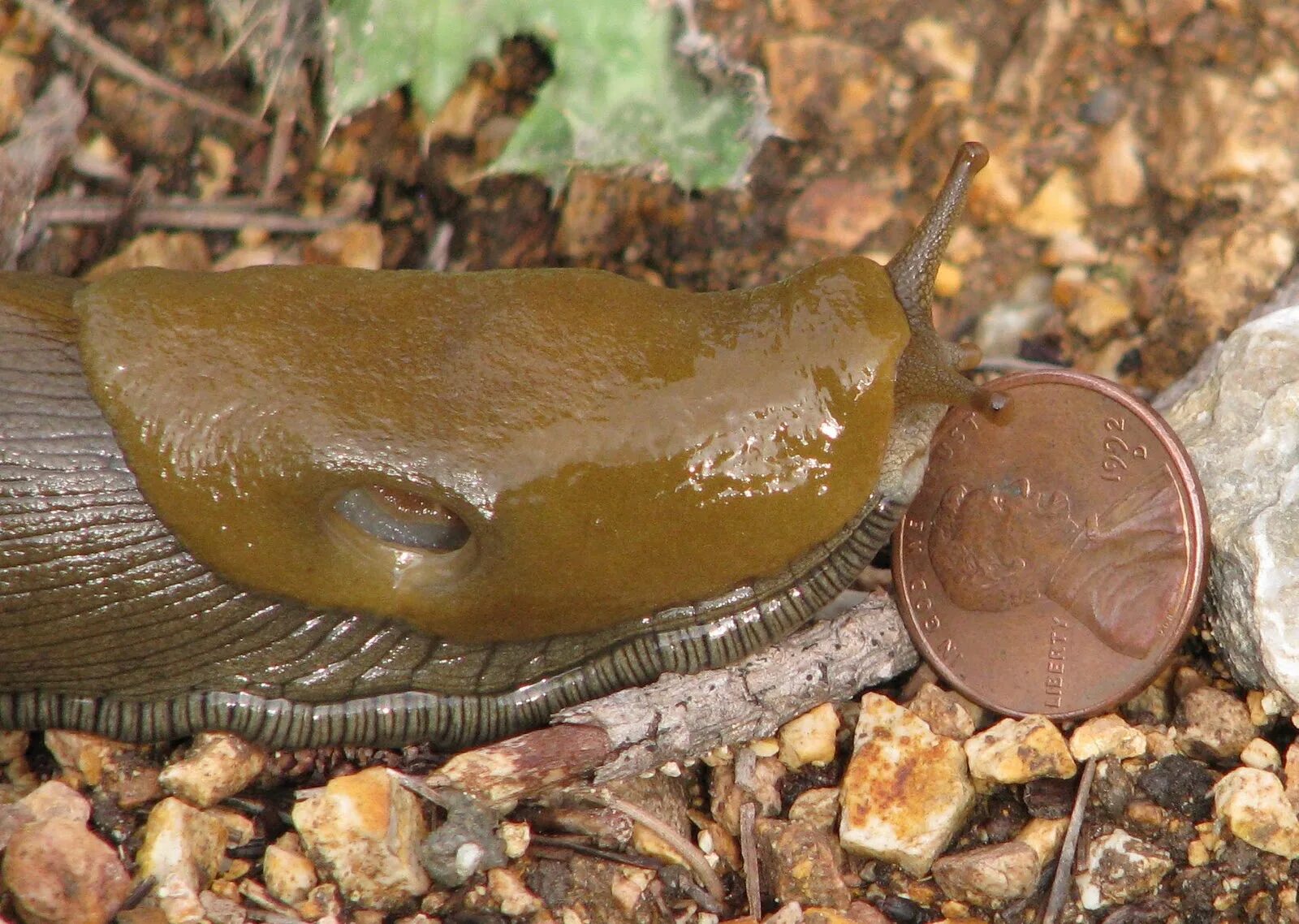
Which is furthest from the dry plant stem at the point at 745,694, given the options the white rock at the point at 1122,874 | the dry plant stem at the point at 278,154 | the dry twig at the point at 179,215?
the dry plant stem at the point at 278,154

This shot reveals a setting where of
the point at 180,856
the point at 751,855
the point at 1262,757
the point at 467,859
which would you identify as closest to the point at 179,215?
the point at 180,856

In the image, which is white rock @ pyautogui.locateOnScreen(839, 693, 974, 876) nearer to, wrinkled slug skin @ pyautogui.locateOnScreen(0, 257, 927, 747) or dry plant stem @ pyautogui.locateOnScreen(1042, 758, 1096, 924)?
dry plant stem @ pyautogui.locateOnScreen(1042, 758, 1096, 924)

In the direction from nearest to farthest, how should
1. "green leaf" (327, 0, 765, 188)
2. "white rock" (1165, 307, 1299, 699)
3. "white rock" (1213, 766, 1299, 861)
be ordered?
"white rock" (1213, 766, 1299, 861) < "white rock" (1165, 307, 1299, 699) < "green leaf" (327, 0, 765, 188)

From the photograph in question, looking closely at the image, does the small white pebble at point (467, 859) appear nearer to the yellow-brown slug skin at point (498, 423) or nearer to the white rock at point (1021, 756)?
the yellow-brown slug skin at point (498, 423)

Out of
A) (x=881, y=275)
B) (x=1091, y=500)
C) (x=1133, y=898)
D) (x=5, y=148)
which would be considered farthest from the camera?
(x=5, y=148)

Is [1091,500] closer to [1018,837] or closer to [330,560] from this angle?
[1018,837]

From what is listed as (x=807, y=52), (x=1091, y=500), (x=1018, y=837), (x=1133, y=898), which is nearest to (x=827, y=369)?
(x=1091, y=500)

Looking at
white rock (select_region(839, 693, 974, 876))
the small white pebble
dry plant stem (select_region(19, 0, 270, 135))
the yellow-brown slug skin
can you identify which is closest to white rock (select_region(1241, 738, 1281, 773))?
white rock (select_region(839, 693, 974, 876))
